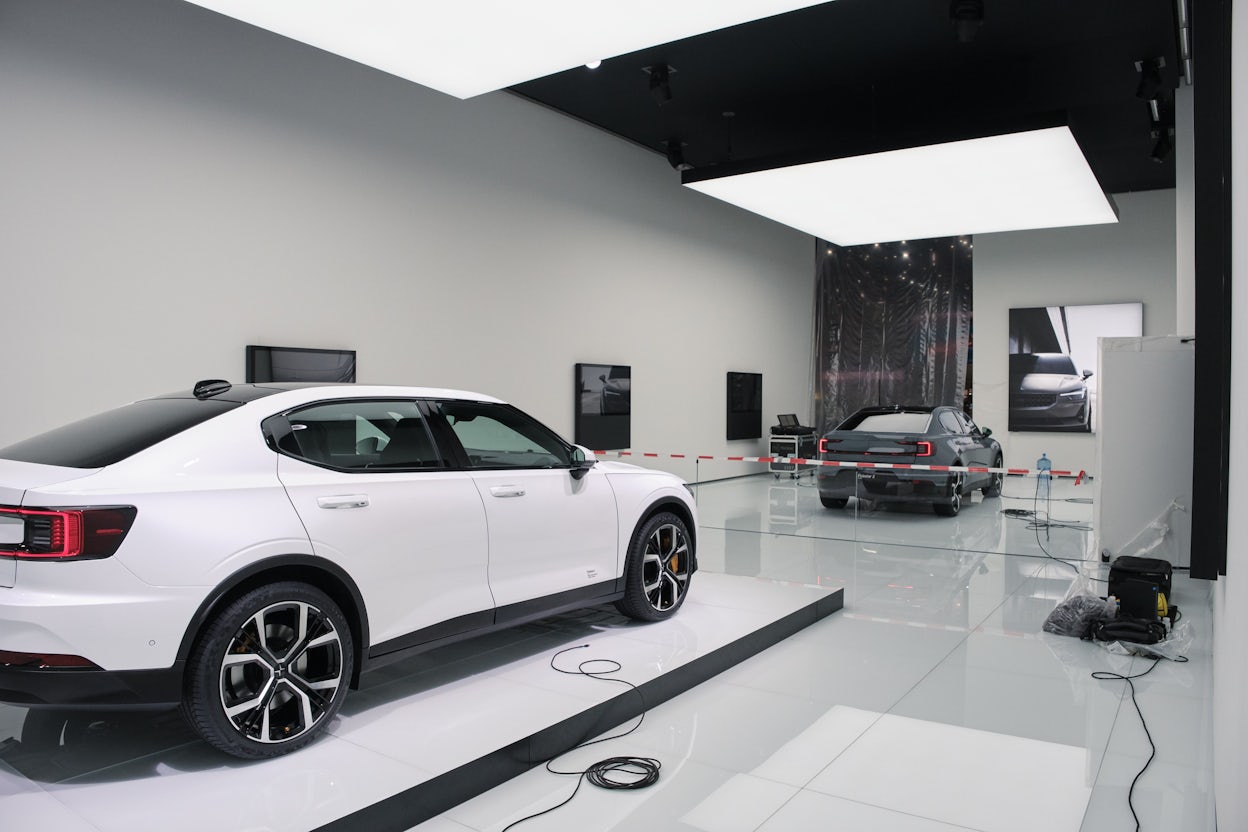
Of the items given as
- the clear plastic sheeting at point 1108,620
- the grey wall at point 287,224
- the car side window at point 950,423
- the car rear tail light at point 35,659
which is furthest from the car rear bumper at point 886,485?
the car rear tail light at point 35,659

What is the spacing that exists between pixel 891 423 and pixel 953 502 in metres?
1.10

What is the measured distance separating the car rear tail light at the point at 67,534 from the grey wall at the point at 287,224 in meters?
3.58

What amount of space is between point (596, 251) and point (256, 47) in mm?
4777

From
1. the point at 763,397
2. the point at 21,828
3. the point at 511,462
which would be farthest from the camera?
the point at 763,397

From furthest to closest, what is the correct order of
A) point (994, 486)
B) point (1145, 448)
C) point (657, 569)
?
point (994, 486), point (1145, 448), point (657, 569)

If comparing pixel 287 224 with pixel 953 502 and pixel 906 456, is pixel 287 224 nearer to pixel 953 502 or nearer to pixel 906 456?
pixel 906 456

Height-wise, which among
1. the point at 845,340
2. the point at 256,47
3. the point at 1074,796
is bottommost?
the point at 1074,796

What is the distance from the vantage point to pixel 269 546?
9.73 feet

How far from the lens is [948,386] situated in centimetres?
1515

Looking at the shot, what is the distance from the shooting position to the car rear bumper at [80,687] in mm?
2580

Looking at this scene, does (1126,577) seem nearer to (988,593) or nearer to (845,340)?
(988,593)

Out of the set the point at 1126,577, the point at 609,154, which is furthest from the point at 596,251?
the point at 1126,577

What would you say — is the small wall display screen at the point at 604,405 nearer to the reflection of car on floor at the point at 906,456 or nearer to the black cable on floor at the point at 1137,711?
the reflection of car on floor at the point at 906,456

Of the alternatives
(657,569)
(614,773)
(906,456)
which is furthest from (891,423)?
(614,773)
